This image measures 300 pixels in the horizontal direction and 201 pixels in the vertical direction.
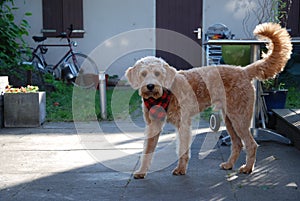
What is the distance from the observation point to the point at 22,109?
211 inches

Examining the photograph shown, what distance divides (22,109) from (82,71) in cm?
458

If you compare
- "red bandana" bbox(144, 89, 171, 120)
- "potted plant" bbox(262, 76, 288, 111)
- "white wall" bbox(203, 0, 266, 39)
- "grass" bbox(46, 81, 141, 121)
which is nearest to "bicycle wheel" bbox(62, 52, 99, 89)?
"grass" bbox(46, 81, 141, 121)

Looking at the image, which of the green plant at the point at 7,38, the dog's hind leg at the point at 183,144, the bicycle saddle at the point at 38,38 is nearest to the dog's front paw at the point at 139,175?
the dog's hind leg at the point at 183,144

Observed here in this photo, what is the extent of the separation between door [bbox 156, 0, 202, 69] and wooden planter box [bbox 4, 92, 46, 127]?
5.36 m

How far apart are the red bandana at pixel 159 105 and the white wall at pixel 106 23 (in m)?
7.06

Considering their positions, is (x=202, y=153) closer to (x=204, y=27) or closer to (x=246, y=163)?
(x=246, y=163)

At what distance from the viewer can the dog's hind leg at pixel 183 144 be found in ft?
10.9

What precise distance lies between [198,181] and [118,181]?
0.66 m

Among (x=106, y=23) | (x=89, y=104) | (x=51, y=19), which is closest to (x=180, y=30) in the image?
(x=106, y=23)

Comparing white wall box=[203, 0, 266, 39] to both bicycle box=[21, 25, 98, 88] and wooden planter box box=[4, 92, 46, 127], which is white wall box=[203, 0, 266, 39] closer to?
bicycle box=[21, 25, 98, 88]

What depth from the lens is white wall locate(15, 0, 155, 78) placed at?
1022cm

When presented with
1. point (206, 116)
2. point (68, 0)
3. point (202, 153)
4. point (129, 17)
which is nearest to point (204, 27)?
point (129, 17)

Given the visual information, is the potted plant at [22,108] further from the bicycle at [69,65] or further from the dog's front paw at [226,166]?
the bicycle at [69,65]

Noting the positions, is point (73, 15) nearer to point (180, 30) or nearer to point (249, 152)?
point (180, 30)
